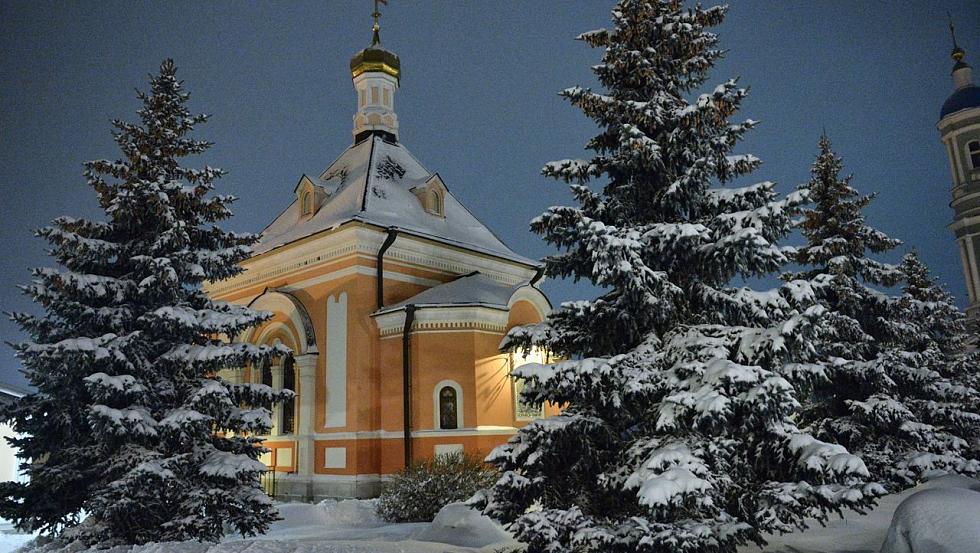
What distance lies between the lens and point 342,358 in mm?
17828

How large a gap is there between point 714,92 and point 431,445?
1192 cm

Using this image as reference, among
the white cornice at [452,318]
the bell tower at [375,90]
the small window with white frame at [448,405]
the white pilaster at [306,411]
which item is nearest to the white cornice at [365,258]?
the white cornice at [452,318]

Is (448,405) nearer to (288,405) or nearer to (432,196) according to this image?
(288,405)

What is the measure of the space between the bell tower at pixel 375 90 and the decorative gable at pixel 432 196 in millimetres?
3601

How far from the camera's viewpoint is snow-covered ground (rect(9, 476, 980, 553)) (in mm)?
5672

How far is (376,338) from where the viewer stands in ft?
59.0

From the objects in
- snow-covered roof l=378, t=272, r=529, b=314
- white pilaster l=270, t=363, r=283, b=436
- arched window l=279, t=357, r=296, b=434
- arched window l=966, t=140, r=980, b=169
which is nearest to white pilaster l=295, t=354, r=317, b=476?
arched window l=279, t=357, r=296, b=434

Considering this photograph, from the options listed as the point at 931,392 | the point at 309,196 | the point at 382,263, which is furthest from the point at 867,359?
the point at 309,196

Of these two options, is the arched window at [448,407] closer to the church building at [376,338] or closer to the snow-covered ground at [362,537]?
the church building at [376,338]

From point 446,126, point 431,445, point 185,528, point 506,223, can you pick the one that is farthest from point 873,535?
point 446,126

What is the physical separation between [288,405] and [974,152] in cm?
3467

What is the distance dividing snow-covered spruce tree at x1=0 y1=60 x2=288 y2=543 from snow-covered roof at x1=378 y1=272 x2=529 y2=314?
7.08 m

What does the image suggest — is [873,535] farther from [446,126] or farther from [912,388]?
[446,126]

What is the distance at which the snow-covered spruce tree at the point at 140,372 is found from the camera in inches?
367
